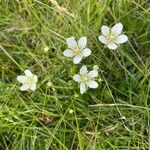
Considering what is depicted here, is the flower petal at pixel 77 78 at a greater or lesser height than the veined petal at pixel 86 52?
lesser

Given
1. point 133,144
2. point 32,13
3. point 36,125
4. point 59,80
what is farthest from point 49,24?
point 133,144

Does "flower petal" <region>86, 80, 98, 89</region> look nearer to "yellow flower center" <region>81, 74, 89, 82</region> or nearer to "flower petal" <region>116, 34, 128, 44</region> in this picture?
"yellow flower center" <region>81, 74, 89, 82</region>

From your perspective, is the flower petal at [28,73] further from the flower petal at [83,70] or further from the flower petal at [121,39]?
the flower petal at [121,39]

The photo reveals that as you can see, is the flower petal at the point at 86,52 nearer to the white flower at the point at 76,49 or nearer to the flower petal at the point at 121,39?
the white flower at the point at 76,49

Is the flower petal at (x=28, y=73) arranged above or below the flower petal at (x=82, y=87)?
above

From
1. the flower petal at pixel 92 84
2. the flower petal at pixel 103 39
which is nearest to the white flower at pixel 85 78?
the flower petal at pixel 92 84

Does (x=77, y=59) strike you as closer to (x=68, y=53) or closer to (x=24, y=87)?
(x=68, y=53)
